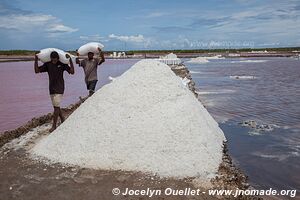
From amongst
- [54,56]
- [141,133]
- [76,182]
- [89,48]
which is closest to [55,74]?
[54,56]

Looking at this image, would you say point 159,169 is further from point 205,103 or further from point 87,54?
point 205,103

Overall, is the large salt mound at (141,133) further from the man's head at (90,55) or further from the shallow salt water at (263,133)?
the man's head at (90,55)

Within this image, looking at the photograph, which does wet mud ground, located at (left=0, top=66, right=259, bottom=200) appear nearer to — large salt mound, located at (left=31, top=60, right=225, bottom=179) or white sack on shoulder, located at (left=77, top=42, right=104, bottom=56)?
large salt mound, located at (left=31, top=60, right=225, bottom=179)

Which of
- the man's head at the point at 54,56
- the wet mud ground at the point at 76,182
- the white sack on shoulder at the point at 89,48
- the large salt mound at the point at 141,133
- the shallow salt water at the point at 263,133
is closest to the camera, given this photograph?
the wet mud ground at the point at 76,182

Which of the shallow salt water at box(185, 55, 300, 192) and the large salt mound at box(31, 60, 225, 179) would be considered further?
the shallow salt water at box(185, 55, 300, 192)

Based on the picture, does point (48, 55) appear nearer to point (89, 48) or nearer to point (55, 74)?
point (55, 74)

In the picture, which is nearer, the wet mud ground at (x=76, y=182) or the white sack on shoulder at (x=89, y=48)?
the wet mud ground at (x=76, y=182)

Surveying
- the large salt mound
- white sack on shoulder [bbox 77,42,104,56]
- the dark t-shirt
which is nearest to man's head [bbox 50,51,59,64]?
the dark t-shirt

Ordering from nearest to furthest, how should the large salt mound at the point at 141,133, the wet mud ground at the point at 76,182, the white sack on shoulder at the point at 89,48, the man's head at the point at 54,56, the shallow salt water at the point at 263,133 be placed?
1. the wet mud ground at the point at 76,182
2. the large salt mound at the point at 141,133
3. the shallow salt water at the point at 263,133
4. the man's head at the point at 54,56
5. the white sack on shoulder at the point at 89,48

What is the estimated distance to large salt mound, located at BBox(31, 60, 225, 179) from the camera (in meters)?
4.28

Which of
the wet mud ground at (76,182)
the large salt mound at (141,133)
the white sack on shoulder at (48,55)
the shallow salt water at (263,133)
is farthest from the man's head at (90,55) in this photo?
the shallow salt water at (263,133)

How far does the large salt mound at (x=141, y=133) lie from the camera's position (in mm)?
4281

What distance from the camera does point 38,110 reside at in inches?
355

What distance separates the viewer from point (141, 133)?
15.1 feet
